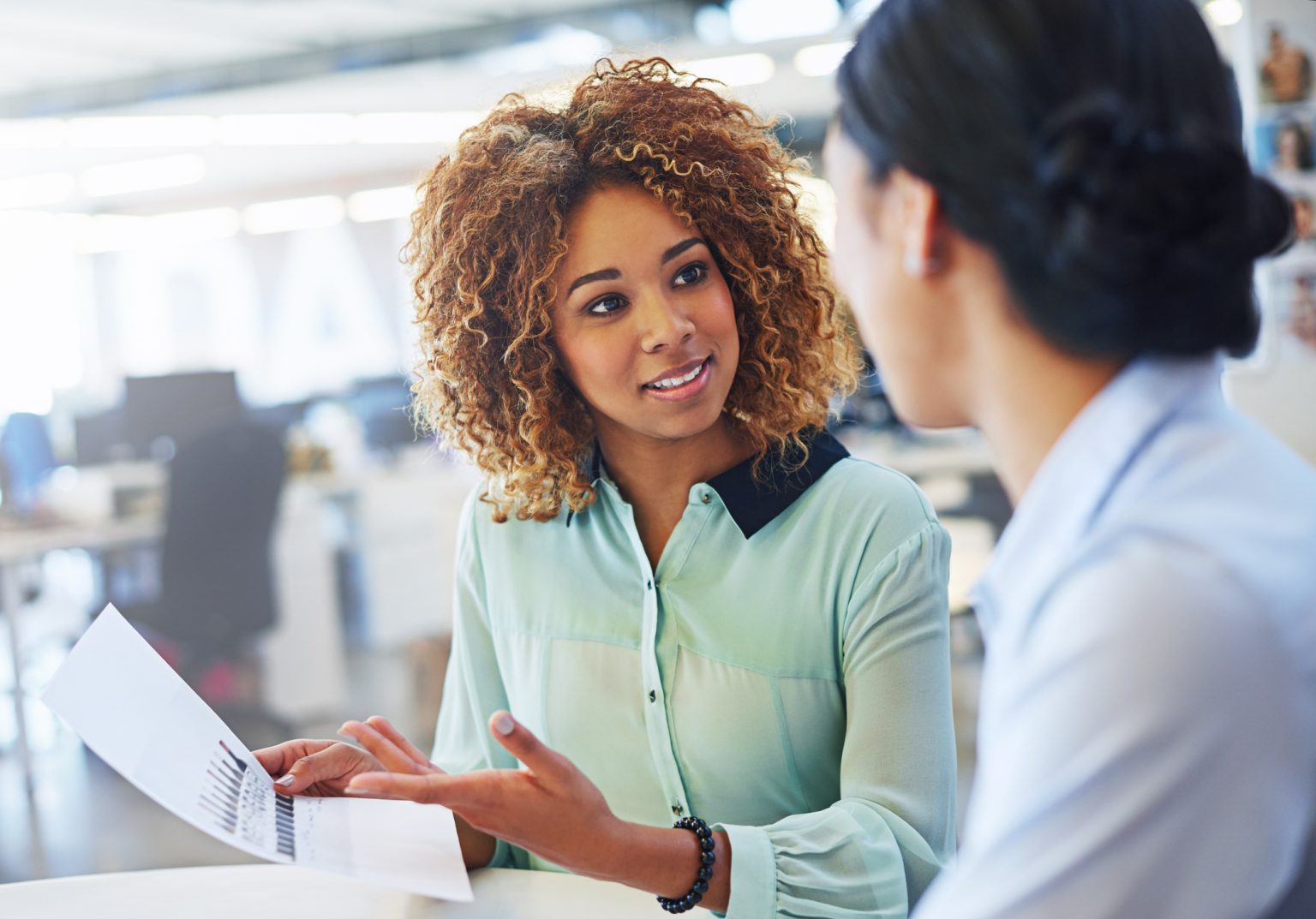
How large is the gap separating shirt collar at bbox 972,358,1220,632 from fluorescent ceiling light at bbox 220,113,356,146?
9.31m

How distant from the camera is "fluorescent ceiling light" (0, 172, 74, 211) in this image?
1029 centimetres

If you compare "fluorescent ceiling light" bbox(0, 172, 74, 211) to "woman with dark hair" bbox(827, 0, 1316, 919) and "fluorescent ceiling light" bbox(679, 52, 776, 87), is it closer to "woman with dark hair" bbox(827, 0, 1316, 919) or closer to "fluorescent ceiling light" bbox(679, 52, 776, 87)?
"fluorescent ceiling light" bbox(679, 52, 776, 87)

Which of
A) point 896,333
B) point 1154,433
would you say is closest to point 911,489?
point 896,333

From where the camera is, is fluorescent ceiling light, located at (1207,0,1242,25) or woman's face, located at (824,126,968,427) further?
fluorescent ceiling light, located at (1207,0,1242,25)

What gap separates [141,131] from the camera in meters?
9.23

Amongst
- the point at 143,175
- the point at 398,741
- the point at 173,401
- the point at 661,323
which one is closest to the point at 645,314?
the point at 661,323

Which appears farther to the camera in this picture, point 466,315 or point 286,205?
point 286,205

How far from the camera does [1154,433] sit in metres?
0.62

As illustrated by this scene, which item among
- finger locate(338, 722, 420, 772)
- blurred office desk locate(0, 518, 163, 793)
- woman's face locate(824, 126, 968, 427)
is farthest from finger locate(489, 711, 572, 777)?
blurred office desk locate(0, 518, 163, 793)

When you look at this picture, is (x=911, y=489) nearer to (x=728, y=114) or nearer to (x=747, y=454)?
(x=747, y=454)

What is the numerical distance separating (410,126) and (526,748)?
9.53 metres

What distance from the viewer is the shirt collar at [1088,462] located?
1.98ft

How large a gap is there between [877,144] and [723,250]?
550 mm

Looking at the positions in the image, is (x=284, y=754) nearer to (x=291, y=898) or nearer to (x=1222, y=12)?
(x=291, y=898)
